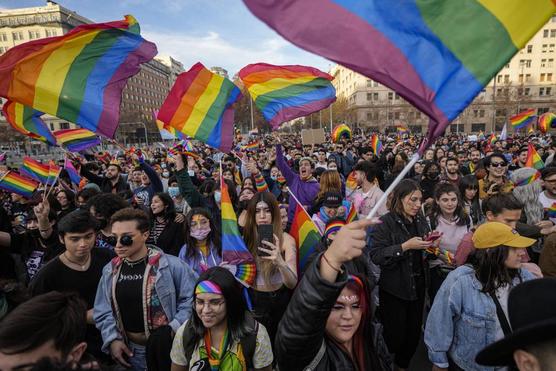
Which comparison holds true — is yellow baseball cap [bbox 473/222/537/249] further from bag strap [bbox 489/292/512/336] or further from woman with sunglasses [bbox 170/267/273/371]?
woman with sunglasses [bbox 170/267/273/371]

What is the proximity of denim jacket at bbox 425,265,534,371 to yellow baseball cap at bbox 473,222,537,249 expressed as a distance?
24 centimetres

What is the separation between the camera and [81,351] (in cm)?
163

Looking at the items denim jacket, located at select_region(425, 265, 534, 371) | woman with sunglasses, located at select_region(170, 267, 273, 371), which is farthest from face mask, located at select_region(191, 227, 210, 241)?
denim jacket, located at select_region(425, 265, 534, 371)

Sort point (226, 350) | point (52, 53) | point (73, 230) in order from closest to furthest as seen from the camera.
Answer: point (226, 350)
point (73, 230)
point (52, 53)

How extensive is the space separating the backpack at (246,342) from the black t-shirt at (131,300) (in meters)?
0.58

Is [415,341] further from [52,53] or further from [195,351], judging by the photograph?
[52,53]

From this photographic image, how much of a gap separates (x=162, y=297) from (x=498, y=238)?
2569 mm

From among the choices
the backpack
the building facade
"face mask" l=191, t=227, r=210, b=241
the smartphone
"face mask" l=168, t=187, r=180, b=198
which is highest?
the building facade

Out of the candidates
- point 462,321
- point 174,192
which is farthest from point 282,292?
point 174,192

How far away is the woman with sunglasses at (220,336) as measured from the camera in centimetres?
220

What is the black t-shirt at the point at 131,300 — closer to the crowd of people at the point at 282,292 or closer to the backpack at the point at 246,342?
the crowd of people at the point at 282,292

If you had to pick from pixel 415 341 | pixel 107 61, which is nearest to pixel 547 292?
pixel 415 341

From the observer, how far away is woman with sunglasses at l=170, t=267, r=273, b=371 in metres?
2.20

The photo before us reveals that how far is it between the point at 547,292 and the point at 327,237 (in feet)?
7.20
